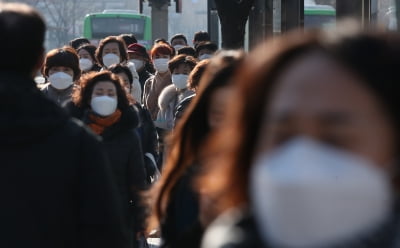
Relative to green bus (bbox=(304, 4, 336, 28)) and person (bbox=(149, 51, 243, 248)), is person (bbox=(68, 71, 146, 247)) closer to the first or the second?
person (bbox=(149, 51, 243, 248))

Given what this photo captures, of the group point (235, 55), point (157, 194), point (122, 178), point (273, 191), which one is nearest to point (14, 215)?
point (157, 194)

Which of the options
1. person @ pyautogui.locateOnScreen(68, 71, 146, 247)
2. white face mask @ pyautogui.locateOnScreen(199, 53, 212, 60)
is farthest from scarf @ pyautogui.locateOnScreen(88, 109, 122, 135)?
white face mask @ pyautogui.locateOnScreen(199, 53, 212, 60)

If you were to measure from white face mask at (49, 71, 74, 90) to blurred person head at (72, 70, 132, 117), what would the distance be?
2.01 metres

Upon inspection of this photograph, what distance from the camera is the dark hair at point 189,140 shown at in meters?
3.98

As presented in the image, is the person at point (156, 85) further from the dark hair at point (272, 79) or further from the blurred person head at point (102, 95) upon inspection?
the dark hair at point (272, 79)

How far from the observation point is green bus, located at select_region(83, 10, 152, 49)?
37281 millimetres

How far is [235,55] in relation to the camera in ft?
14.5

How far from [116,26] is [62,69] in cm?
2820

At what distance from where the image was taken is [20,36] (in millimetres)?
3947

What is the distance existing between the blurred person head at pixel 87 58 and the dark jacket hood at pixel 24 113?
1012 cm

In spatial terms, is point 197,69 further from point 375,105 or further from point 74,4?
point 74,4

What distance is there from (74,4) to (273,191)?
79355 millimetres

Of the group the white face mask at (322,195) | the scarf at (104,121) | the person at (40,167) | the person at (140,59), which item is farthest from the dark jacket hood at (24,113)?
the person at (140,59)

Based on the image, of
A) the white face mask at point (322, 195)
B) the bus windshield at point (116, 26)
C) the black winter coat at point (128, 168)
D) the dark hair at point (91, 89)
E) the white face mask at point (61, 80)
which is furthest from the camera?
the bus windshield at point (116, 26)
